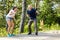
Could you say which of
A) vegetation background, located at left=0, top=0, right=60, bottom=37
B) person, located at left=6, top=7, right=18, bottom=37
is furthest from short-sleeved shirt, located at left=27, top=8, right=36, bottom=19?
vegetation background, located at left=0, top=0, right=60, bottom=37

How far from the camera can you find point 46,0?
26953 millimetres

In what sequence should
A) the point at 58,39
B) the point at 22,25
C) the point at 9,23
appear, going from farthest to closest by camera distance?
1. the point at 22,25
2. the point at 9,23
3. the point at 58,39

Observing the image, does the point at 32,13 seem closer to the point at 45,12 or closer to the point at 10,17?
the point at 10,17

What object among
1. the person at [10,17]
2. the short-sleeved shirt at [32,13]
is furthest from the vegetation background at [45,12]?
the person at [10,17]

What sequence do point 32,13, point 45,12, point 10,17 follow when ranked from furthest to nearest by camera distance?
point 45,12 → point 32,13 → point 10,17

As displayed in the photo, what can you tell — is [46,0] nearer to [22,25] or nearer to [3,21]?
[3,21]

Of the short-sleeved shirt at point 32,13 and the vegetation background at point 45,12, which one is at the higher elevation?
the short-sleeved shirt at point 32,13

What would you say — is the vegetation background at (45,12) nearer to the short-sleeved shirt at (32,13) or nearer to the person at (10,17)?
the short-sleeved shirt at (32,13)

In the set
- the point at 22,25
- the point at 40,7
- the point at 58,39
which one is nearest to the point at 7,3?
the point at 40,7

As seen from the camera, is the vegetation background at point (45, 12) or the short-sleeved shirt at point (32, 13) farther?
the vegetation background at point (45, 12)

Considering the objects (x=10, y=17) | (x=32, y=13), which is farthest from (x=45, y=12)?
(x=10, y=17)

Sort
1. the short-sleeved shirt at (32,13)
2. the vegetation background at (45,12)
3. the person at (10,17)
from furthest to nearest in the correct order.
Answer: the vegetation background at (45,12), the short-sleeved shirt at (32,13), the person at (10,17)

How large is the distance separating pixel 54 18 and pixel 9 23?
12.4 metres

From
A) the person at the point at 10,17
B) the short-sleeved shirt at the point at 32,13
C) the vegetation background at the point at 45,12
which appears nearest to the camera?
the person at the point at 10,17
